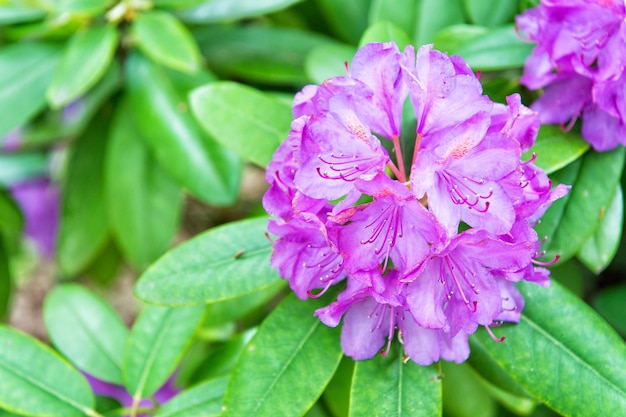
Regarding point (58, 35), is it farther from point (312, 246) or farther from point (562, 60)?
point (562, 60)

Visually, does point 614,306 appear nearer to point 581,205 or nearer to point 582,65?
point 581,205

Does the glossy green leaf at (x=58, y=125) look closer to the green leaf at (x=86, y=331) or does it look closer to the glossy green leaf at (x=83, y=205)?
the glossy green leaf at (x=83, y=205)

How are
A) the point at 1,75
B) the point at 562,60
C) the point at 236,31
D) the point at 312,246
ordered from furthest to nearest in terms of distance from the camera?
1. the point at 236,31
2. the point at 1,75
3. the point at 562,60
4. the point at 312,246

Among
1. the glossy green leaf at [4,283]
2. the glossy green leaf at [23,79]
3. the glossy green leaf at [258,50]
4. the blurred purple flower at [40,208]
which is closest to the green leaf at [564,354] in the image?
the glossy green leaf at [258,50]

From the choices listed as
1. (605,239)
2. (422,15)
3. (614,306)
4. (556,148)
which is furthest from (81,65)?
(614,306)

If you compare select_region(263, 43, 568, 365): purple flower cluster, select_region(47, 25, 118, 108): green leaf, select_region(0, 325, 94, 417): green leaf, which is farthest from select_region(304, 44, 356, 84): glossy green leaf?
select_region(0, 325, 94, 417): green leaf

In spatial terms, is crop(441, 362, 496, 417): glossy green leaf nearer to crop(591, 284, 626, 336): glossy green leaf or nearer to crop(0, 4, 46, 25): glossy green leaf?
crop(591, 284, 626, 336): glossy green leaf

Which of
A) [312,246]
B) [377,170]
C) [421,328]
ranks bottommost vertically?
[421,328]

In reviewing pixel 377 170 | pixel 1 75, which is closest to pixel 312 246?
pixel 377 170
